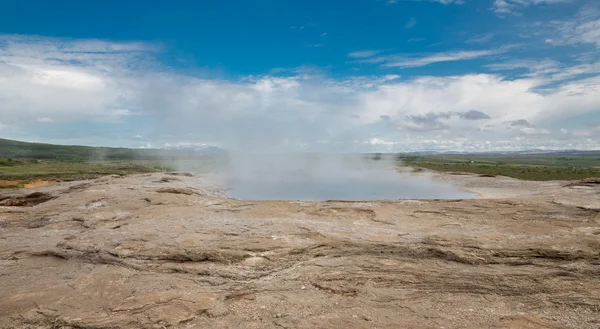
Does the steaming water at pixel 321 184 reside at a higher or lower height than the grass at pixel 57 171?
higher

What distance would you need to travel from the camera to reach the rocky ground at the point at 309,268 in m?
6.55

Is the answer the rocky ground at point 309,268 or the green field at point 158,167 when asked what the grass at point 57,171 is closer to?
the green field at point 158,167

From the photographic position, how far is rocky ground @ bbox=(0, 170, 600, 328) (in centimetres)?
655

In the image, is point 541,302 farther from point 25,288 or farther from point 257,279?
point 25,288

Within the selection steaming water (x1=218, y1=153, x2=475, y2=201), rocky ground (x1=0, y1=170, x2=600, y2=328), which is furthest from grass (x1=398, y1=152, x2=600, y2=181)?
rocky ground (x1=0, y1=170, x2=600, y2=328)

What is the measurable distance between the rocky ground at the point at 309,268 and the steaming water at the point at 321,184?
329 inches

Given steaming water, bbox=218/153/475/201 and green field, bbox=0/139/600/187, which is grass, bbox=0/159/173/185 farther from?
steaming water, bbox=218/153/475/201

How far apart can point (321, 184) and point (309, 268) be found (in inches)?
742

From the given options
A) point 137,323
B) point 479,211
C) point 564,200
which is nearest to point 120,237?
point 137,323

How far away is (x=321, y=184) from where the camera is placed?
2692cm

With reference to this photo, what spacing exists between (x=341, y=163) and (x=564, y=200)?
33.4 meters

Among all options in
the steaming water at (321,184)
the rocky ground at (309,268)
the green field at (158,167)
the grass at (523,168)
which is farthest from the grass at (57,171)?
the grass at (523,168)

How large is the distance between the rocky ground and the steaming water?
8.35m

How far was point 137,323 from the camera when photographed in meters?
6.24
